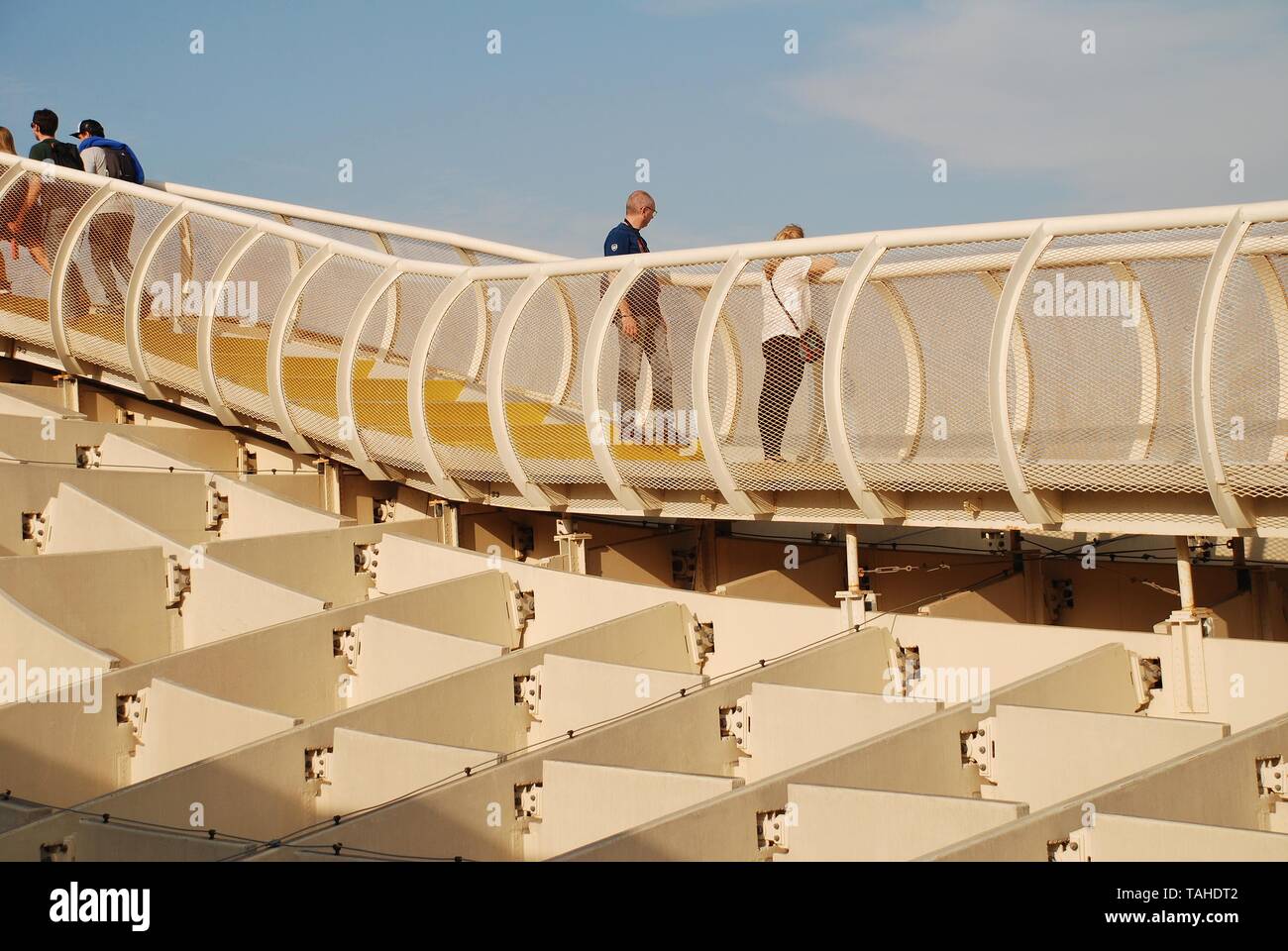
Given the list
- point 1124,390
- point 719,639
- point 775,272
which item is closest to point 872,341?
point 775,272

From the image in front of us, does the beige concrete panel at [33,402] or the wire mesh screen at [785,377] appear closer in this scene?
the wire mesh screen at [785,377]

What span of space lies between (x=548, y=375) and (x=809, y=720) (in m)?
5.42

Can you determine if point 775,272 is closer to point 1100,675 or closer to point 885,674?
point 885,674

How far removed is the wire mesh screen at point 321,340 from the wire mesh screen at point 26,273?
3.84 m

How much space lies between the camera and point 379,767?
10.2 m

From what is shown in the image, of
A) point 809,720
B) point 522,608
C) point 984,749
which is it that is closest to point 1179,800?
point 984,749

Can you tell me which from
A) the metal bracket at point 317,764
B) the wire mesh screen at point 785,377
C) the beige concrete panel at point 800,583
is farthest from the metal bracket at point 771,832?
the beige concrete panel at point 800,583

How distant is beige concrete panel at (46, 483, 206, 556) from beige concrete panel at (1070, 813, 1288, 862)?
9576mm

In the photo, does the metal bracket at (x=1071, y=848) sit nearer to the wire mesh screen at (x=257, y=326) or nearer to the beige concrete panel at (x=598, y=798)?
the beige concrete panel at (x=598, y=798)

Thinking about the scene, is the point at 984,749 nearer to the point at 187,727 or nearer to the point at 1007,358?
the point at 1007,358

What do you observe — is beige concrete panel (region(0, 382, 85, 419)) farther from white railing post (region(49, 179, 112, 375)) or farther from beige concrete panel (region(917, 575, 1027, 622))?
beige concrete panel (region(917, 575, 1027, 622))

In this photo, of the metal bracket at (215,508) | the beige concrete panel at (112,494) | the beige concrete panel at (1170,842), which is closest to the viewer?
the beige concrete panel at (1170,842)

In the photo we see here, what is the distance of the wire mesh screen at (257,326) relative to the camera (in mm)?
17422
